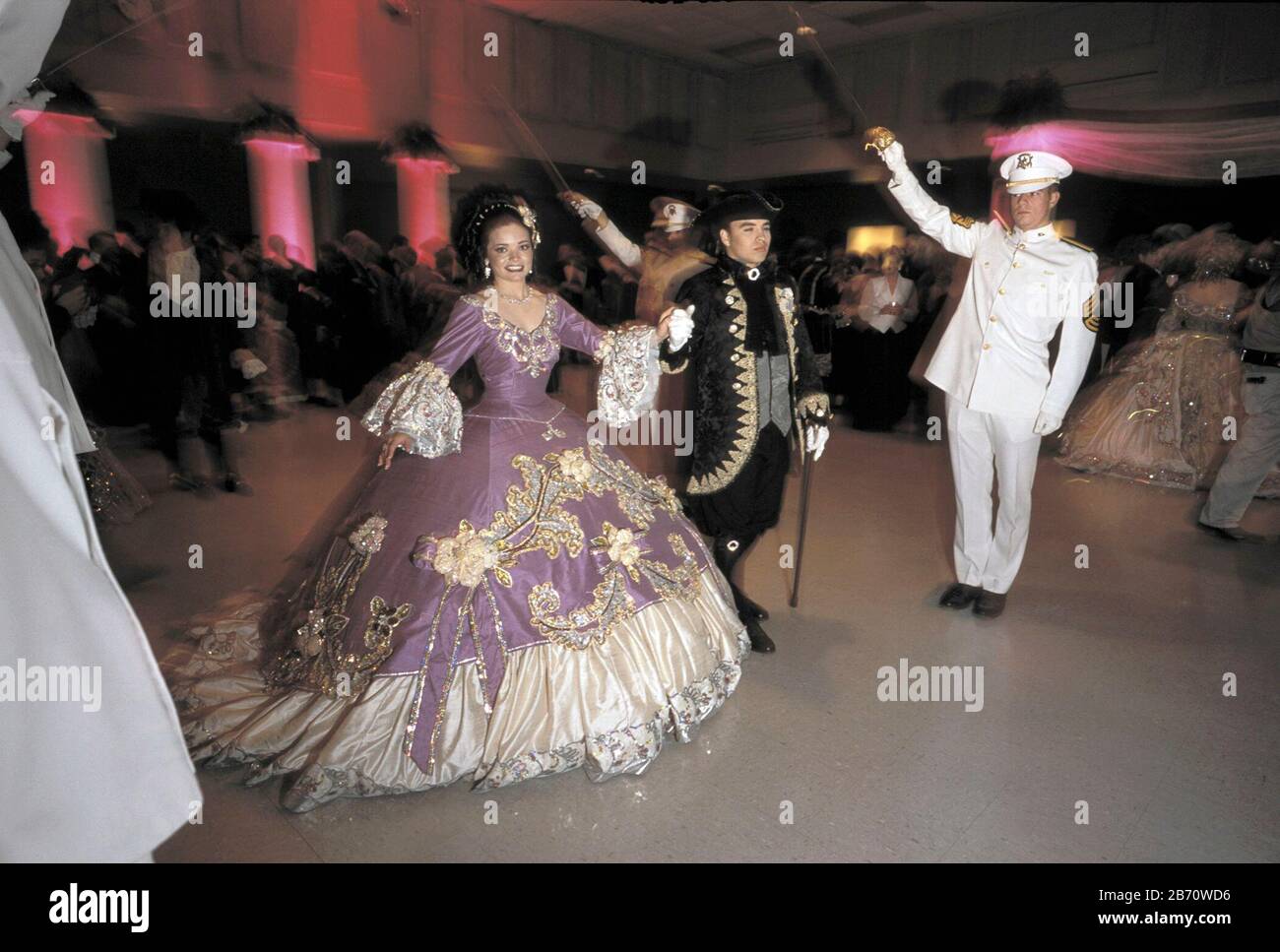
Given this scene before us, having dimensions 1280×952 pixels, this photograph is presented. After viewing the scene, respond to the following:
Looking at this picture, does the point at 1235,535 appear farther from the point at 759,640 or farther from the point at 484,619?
the point at 484,619

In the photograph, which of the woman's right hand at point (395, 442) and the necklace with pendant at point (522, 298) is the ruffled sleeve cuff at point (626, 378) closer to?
the necklace with pendant at point (522, 298)

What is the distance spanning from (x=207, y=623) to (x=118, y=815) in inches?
77.5

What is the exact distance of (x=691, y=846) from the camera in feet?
6.66

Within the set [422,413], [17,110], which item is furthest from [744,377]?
[17,110]

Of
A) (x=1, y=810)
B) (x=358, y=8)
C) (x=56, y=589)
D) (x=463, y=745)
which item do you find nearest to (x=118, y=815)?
(x=1, y=810)

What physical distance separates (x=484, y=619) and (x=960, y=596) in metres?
Result: 2.24

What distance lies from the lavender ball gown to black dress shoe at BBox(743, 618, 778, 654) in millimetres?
425

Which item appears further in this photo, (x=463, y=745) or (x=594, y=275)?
(x=594, y=275)

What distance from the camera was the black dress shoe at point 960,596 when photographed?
3.54 meters

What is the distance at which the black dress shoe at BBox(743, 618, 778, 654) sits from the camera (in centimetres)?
310

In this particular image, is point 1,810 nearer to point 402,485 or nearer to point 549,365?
point 402,485

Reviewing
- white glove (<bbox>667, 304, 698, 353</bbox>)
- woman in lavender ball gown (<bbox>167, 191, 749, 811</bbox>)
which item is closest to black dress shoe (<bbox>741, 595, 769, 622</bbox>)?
woman in lavender ball gown (<bbox>167, 191, 749, 811</bbox>)

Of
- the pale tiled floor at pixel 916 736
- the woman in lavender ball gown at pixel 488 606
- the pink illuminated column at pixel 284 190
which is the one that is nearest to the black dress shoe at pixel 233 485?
the pale tiled floor at pixel 916 736

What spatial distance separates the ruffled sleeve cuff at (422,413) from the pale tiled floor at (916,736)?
957 millimetres
